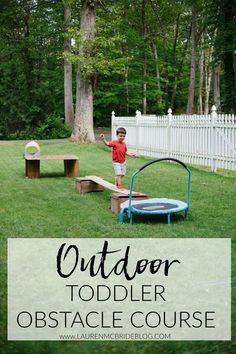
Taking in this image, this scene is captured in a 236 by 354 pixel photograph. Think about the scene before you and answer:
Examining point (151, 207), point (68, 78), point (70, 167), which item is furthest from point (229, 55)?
point (151, 207)

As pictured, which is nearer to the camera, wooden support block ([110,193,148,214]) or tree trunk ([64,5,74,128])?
wooden support block ([110,193,148,214])

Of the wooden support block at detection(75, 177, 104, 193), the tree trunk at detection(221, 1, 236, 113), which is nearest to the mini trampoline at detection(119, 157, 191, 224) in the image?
the wooden support block at detection(75, 177, 104, 193)

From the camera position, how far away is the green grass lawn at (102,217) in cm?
383

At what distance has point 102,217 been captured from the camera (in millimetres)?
8359

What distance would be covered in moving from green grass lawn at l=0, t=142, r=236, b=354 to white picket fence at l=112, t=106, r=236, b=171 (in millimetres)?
933

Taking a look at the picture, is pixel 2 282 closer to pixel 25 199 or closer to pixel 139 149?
pixel 25 199

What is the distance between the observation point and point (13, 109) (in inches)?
1262

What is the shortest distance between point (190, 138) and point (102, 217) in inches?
361

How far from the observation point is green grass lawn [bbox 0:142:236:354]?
12.6 feet

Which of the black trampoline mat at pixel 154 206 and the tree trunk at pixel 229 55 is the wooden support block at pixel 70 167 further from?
the tree trunk at pixel 229 55

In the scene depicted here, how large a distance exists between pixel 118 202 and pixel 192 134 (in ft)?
28.5

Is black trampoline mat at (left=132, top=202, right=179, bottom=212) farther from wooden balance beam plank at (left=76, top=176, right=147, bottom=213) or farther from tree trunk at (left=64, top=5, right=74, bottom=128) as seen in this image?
tree trunk at (left=64, top=5, right=74, bottom=128)

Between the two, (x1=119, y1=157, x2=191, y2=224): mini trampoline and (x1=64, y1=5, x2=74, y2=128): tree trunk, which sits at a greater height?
(x1=64, y1=5, x2=74, y2=128): tree trunk

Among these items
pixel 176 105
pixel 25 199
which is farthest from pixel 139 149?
pixel 176 105
